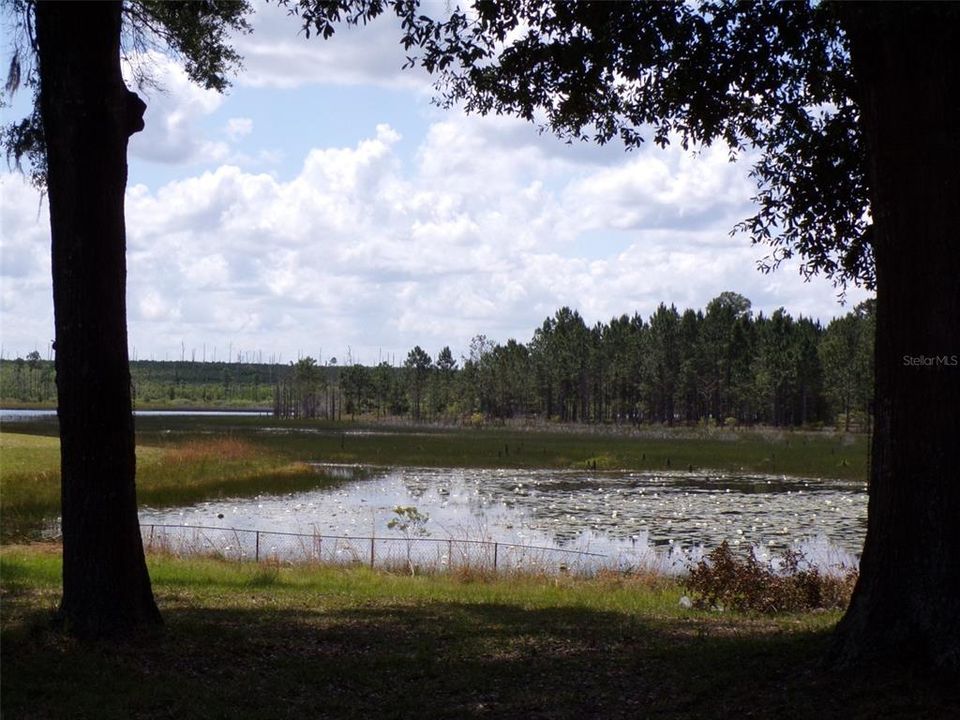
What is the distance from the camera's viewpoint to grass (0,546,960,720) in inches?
290

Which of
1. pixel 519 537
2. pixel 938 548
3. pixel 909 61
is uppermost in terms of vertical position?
pixel 909 61

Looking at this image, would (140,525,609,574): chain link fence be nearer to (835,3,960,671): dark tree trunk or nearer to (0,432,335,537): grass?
(0,432,335,537): grass

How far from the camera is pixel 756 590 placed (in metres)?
13.7

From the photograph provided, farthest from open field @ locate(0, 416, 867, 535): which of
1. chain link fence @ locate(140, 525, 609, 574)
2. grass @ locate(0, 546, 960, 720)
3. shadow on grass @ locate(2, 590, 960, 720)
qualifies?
shadow on grass @ locate(2, 590, 960, 720)

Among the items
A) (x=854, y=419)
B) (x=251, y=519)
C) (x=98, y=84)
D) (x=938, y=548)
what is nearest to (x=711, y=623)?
(x=938, y=548)

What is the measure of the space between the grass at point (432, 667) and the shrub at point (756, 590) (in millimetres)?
1189

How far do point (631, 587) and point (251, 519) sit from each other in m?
17.7

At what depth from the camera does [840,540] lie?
27.2 meters

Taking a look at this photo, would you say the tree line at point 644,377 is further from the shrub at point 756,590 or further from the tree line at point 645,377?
the shrub at point 756,590

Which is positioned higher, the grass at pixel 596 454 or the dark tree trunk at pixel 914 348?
the dark tree trunk at pixel 914 348

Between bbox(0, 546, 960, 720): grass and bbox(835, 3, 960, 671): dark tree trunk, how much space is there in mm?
521

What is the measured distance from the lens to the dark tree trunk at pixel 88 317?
887 centimetres

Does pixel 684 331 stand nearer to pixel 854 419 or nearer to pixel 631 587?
pixel 854 419

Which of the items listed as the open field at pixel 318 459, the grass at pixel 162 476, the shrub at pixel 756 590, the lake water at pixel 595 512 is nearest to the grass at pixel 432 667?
the shrub at pixel 756 590
